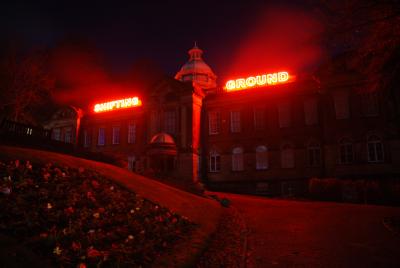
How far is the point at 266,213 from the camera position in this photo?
1778cm

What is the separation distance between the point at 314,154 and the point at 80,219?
26.2 metres

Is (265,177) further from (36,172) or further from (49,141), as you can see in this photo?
(36,172)

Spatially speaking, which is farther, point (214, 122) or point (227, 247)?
point (214, 122)

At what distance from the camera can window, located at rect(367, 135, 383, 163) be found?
91.6ft

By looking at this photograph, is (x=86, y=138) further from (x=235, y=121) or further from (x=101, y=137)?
(x=235, y=121)

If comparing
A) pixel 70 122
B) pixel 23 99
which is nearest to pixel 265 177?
pixel 23 99

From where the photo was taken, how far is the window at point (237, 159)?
3428 centimetres

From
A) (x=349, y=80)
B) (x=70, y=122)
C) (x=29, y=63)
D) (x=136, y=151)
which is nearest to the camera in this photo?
(x=349, y=80)

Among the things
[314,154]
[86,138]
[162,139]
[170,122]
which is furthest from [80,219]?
[86,138]

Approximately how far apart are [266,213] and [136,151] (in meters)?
25.0

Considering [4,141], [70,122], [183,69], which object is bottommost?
[4,141]

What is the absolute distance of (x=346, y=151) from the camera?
29438 mm

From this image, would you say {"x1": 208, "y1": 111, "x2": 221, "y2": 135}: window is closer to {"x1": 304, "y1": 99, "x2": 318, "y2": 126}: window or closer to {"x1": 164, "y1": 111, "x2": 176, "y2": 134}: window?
{"x1": 164, "y1": 111, "x2": 176, "y2": 134}: window

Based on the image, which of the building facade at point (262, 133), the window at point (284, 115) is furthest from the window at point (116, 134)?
the window at point (284, 115)
